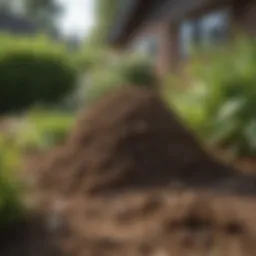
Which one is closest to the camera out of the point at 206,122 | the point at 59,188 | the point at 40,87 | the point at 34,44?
the point at 59,188

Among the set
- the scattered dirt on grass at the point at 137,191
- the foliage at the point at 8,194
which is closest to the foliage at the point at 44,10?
the scattered dirt on grass at the point at 137,191

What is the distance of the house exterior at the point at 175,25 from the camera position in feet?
49.5

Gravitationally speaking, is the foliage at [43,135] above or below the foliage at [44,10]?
below

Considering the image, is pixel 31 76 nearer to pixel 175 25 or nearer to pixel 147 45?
pixel 175 25

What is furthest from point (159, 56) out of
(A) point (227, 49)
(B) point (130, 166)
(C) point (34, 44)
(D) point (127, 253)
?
(D) point (127, 253)

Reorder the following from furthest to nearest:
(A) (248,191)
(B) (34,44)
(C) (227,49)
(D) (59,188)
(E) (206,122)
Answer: (B) (34,44)
(C) (227,49)
(E) (206,122)
(D) (59,188)
(A) (248,191)

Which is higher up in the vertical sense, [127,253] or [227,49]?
[227,49]

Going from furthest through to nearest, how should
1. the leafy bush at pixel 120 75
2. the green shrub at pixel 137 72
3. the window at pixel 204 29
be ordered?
the green shrub at pixel 137 72, the window at pixel 204 29, the leafy bush at pixel 120 75

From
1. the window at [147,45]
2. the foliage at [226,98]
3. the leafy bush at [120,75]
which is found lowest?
the foliage at [226,98]

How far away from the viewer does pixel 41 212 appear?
18.1 ft

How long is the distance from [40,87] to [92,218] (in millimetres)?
13460

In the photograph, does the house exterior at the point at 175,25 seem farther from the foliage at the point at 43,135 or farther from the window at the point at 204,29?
the foliage at the point at 43,135

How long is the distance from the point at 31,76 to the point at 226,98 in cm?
1051

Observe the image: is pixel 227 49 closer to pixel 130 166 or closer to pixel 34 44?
pixel 130 166
